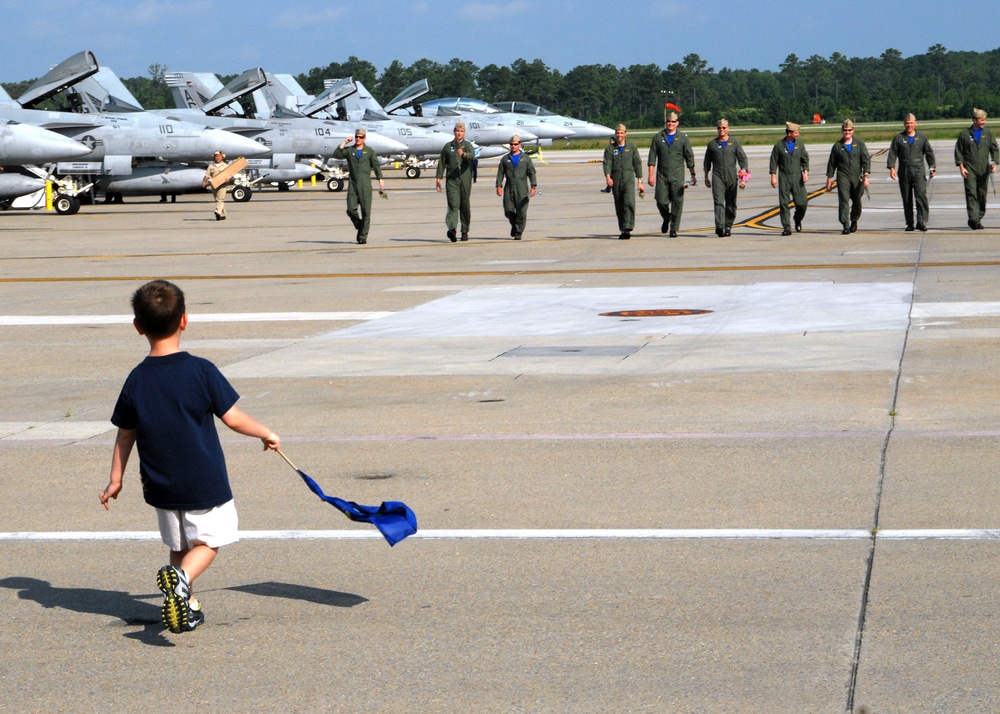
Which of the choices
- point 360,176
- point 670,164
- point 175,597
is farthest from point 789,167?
point 175,597

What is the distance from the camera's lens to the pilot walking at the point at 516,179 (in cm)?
2395

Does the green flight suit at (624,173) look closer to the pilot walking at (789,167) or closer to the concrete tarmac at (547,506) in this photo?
the pilot walking at (789,167)

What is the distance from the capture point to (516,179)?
78.8 feet

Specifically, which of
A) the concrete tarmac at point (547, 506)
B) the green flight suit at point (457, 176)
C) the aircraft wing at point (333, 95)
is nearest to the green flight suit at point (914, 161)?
the concrete tarmac at point (547, 506)

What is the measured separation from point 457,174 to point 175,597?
64.4 feet

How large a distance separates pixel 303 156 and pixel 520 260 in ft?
95.8

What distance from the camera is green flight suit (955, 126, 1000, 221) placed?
74.8ft

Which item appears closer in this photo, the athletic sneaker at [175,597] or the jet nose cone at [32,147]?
the athletic sneaker at [175,597]

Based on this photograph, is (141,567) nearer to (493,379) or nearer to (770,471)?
(770,471)

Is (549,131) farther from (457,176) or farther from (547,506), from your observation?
(547,506)

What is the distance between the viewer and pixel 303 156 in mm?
48875

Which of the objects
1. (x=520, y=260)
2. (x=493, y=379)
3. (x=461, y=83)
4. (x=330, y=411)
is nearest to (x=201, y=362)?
(x=330, y=411)

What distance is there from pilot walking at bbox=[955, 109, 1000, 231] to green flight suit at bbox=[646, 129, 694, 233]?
4.69 metres

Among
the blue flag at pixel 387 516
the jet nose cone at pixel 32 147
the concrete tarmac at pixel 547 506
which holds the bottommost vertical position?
the concrete tarmac at pixel 547 506
